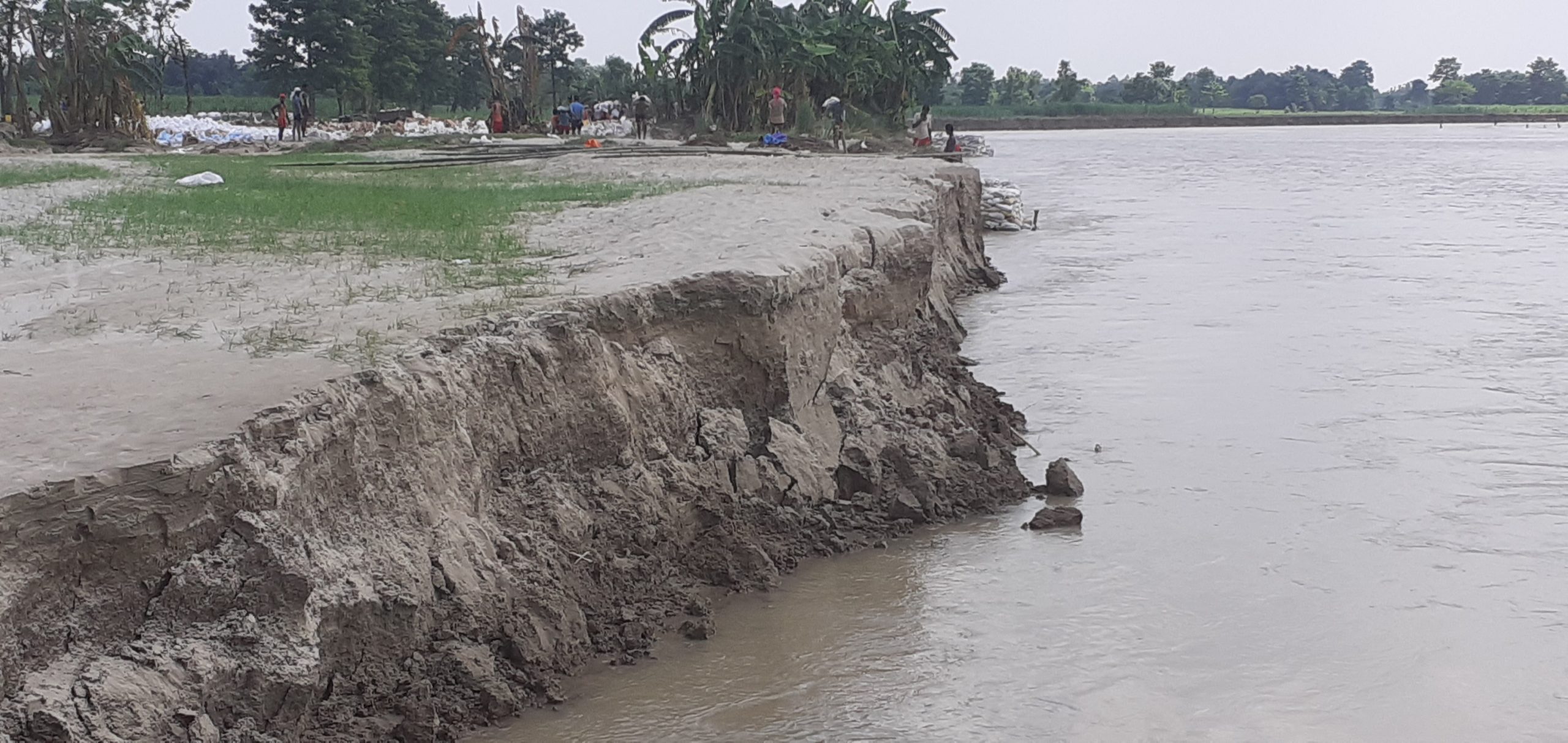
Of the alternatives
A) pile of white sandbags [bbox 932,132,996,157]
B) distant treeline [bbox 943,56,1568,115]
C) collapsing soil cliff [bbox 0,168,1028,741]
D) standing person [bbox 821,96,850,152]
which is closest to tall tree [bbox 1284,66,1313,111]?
distant treeline [bbox 943,56,1568,115]

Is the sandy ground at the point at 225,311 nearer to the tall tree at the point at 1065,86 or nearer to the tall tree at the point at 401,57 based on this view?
the tall tree at the point at 401,57

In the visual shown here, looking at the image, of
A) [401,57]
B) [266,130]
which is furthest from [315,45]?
[266,130]

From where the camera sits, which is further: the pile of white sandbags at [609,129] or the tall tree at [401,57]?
the tall tree at [401,57]

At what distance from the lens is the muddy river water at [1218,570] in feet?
20.8

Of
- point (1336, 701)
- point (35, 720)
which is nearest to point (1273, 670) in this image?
point (1336, 701)

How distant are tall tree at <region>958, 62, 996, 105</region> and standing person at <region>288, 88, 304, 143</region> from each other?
7714 centimetres

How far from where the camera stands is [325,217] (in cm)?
1145

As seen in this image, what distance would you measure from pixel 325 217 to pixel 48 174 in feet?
20.7

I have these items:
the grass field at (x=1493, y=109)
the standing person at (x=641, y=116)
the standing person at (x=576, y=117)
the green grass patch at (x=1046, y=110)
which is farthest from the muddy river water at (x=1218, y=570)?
the grass field at (x=1493, y=109)

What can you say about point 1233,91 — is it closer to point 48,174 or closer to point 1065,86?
point 1065,86

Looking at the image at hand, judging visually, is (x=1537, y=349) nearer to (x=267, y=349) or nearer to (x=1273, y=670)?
(x=1273, y=670)

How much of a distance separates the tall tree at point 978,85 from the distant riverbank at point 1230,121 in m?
6.35

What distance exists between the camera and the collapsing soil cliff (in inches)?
184

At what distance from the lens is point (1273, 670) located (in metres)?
6.84
